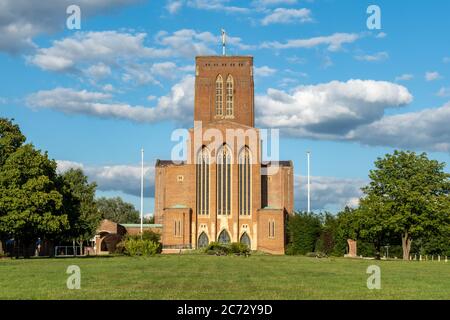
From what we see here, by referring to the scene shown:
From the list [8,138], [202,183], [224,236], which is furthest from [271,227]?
[8,138]

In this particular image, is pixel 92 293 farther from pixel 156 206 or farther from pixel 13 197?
pixel 156 206

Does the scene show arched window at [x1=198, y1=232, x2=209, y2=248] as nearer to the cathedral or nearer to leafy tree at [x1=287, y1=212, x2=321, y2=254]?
the cathedral

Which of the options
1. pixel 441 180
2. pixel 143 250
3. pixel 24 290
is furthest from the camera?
pixel 441 180

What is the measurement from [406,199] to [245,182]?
28736mm

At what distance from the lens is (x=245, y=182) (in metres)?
82.1

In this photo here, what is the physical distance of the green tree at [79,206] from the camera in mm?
57062

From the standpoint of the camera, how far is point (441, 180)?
57.4 m

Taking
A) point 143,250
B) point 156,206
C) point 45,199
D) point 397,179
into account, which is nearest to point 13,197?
point 45,199

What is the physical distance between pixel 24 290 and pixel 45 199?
33230 millimetres

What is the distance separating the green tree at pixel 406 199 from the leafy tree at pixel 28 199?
2534cm

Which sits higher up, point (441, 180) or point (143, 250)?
point (441, 180)

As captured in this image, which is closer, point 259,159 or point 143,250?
point 143,250

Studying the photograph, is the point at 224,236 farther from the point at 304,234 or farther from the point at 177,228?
the point at 304,234

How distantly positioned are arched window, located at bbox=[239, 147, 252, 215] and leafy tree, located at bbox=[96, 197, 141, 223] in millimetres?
46332
